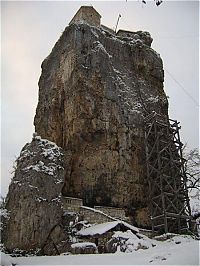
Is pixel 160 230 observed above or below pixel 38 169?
below

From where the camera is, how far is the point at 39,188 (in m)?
19.5

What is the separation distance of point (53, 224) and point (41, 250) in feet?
4.88

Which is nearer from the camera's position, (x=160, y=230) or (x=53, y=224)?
(x=53, y=224)

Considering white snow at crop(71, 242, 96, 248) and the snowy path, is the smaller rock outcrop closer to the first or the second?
white snow at crop(71, 242, 96, 248)

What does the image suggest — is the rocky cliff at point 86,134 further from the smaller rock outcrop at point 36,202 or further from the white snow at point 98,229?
the white snow at point 98,229

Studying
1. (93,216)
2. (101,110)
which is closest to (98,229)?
(93,216)

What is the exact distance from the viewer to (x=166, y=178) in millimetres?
24219

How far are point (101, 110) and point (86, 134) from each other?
2.12 meters

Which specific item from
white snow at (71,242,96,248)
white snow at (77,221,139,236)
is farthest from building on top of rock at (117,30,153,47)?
white snow at (71,242,96,248)

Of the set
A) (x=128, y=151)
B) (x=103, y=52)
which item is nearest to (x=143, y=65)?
(x=103, y=52)

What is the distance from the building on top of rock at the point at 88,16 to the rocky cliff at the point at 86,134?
130cm

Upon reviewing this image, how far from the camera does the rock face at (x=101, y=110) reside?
79.6 feet

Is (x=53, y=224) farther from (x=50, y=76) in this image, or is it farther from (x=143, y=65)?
(x=143, y=65)

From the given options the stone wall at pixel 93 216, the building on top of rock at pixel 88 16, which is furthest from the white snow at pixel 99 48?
the stone wall at pixel 93 216
